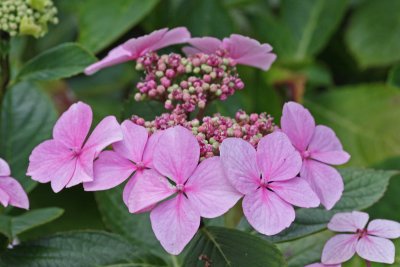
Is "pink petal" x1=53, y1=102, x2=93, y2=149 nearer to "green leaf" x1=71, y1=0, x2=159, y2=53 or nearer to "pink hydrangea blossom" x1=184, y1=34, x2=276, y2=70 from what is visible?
"pink hydrangea blossom" x1=184, y1=34, x2=276, y2=70

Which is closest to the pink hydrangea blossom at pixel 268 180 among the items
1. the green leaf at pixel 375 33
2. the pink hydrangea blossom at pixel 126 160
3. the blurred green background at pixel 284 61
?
the pink hydrangea blossom at pixel 126 160

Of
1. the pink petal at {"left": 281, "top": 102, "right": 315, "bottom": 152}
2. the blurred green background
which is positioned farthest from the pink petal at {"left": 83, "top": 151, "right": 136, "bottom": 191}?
the blurred green background

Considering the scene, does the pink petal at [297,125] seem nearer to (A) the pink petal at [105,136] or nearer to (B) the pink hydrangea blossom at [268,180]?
(B) the pink hydrangea blossom at [268,180]

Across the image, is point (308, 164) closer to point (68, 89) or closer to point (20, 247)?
point (20, 247)

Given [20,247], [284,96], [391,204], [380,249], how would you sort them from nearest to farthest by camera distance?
1. [380,249]
2. [20,247]
3. [391,204]
4. [284,96]

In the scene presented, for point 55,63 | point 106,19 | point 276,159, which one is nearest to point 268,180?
point 276,159

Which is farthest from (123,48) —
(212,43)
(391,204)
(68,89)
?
(68,89)
